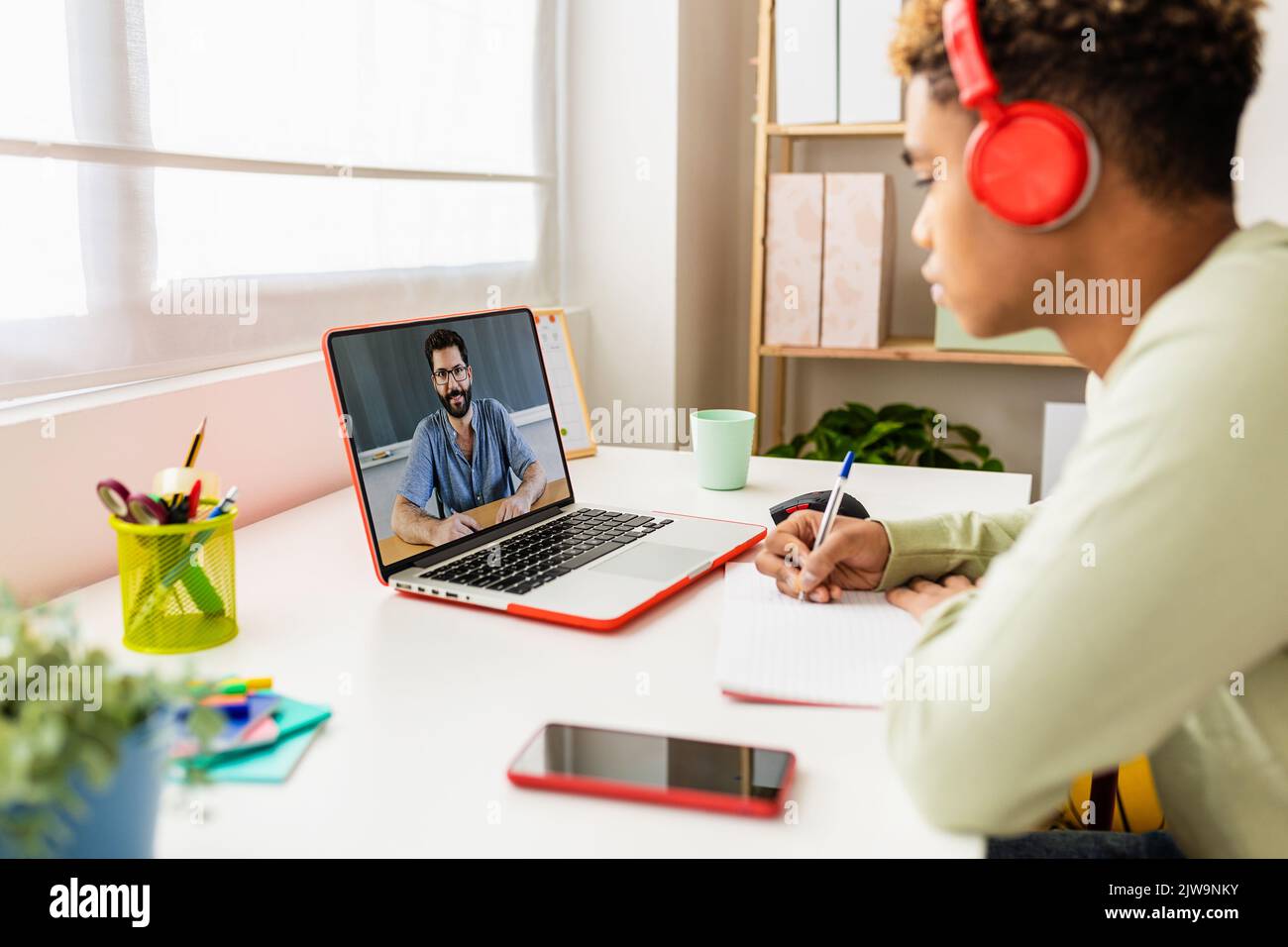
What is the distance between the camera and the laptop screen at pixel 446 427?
99 centimetres

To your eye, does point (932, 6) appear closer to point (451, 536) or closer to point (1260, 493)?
point (1260, 493)

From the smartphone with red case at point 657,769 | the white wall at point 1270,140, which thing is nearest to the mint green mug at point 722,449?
the smartphone with red case at point 657,769

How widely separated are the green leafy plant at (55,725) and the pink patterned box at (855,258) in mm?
1904

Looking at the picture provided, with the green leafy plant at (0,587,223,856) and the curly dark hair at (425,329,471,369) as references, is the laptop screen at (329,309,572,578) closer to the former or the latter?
the curly dark hair at (425,329,471,369)

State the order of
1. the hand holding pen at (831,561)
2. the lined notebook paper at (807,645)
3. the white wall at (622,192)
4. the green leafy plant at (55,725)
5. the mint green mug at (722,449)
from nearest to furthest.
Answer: the green leafy plant at (55,725) < the lined notebook paper at (807,645) < the hand holding pen at (831,561) < the mint green mug at (722,449) < the white wall at (622,192)

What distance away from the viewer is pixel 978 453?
232cm

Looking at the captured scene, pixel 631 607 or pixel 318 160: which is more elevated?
pixel 318 160

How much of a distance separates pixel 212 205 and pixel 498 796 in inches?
38.6

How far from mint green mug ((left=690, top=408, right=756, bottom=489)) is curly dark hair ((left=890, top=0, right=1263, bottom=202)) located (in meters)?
0.75

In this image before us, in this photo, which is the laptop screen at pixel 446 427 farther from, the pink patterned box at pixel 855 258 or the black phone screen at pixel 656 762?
the pink patterned box at pixel 855 258

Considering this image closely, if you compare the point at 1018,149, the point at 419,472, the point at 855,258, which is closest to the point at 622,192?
the point at 855,258

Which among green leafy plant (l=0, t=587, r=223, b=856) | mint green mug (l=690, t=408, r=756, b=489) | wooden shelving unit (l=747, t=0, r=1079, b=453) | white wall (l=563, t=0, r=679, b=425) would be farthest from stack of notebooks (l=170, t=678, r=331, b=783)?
wooden shelving unit (l=747, t=0, r=1079, b=453)

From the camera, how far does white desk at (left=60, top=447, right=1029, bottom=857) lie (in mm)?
591
